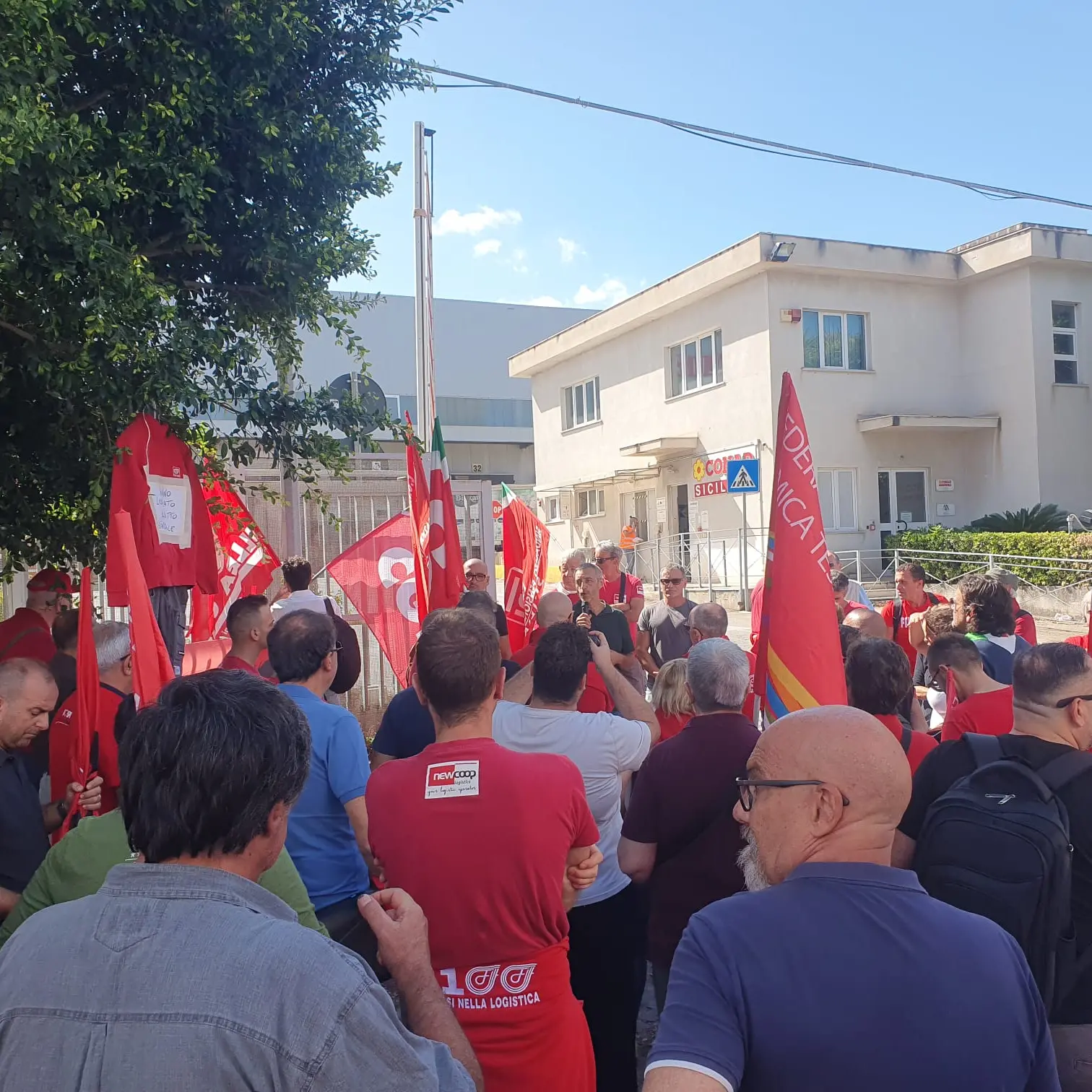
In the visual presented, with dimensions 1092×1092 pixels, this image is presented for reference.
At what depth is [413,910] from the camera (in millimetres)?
1851

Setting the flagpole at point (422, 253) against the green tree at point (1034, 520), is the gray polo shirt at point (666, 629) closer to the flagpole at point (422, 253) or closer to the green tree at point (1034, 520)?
the flagpole at point (422, 253)

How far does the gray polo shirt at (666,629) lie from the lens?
7629mm

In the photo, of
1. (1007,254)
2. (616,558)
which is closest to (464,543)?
(616,558)

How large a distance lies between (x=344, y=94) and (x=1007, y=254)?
20182 mm

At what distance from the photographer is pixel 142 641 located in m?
3.77

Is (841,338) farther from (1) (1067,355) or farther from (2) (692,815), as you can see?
(2) (692,815)

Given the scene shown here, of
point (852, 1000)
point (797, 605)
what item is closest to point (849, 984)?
point (852, 1000)

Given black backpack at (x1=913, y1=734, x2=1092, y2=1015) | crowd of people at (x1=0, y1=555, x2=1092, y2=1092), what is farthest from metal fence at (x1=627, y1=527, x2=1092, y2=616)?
black backpack at (x1=913, y1=734, x2=1092, y2=1015)

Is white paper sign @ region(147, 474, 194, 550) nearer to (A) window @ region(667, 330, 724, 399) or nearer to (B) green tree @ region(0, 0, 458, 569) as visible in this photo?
(B) green tree @ region(0, 0, 458, 569)

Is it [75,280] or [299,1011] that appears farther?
[75,280]

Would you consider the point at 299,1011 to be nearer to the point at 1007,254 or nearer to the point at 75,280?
the point at 75,280

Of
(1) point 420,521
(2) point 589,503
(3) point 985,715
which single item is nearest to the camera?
(3) point 985,715

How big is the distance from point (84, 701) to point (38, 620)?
2477mm

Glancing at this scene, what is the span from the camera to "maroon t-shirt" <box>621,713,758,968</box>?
10.4ft
